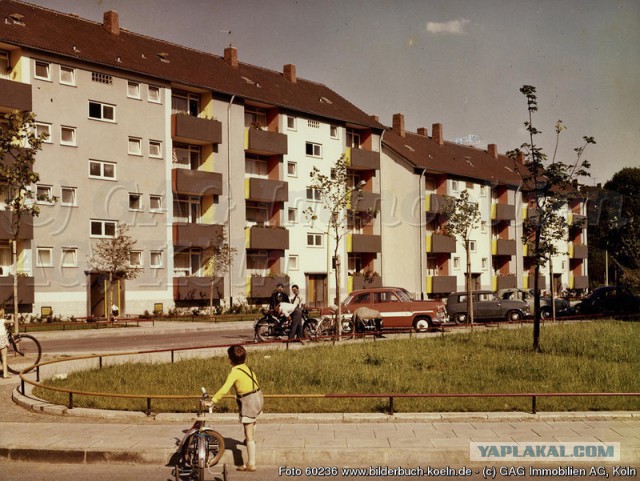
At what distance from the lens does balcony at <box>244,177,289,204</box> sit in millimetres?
48812

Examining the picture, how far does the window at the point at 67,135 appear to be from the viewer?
39.4 meters

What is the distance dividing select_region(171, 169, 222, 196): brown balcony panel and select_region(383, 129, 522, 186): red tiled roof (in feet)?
63.2


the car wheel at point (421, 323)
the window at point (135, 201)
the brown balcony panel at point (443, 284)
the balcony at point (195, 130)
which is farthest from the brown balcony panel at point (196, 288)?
the brown balcony panel at point (443, 284)

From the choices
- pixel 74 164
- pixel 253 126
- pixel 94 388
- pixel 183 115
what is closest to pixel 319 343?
pixel 94 388

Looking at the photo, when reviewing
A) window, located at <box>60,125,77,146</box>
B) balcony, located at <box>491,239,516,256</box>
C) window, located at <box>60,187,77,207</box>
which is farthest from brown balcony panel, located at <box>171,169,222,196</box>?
balcony, located at <box>491,239,516,256</box>

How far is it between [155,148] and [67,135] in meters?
5.61

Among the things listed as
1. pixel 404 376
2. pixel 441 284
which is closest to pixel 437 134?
pixel 441 284

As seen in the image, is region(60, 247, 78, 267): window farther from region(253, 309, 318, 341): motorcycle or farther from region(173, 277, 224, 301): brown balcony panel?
region(253, 309, 318, 341): motorcycle

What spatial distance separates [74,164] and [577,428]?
110 ft

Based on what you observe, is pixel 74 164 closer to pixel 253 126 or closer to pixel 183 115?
pixel 183 115

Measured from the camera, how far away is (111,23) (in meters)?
46.7

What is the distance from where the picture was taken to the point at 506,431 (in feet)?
35.4

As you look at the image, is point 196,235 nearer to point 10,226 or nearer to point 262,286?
point 262,286

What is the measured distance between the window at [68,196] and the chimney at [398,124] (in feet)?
113
